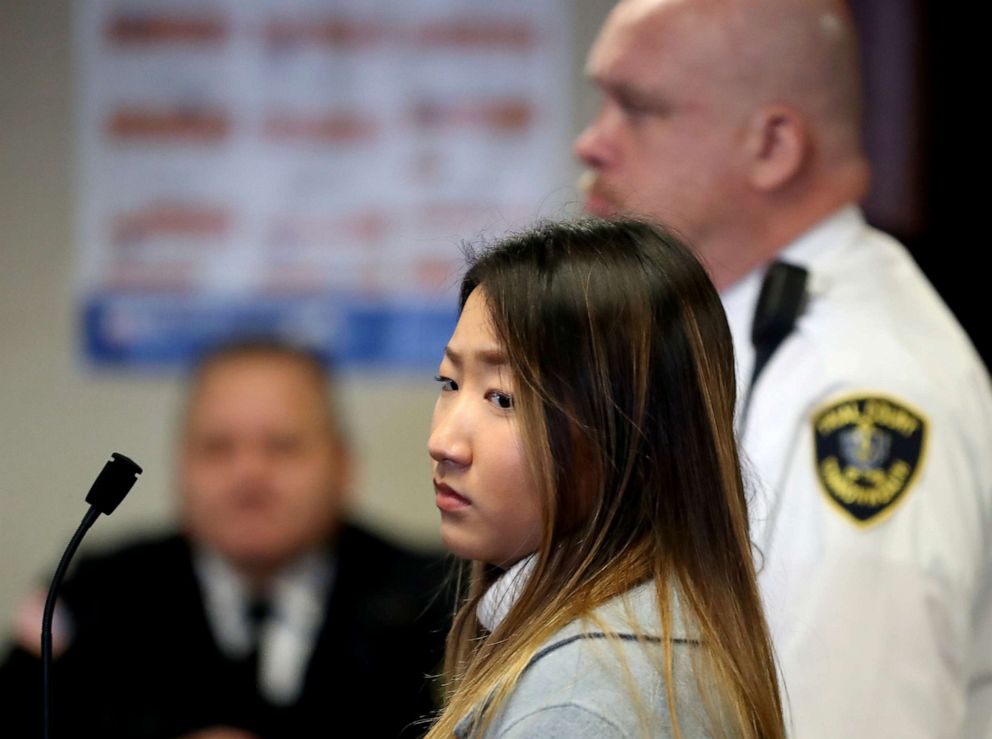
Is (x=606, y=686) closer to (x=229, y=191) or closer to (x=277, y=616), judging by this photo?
(x=277, y=616)

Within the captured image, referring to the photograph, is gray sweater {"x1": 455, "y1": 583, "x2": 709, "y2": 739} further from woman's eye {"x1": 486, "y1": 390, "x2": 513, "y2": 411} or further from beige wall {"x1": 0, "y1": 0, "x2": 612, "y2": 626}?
beige wall {"x1": 0, "y1": 0, "x2": 612, "y2": 626}

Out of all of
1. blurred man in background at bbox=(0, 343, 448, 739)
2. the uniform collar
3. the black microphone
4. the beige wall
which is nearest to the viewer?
the black microphone

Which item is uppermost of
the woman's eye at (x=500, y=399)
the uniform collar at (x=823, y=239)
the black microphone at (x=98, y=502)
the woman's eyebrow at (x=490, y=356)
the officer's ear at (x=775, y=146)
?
the officer's ear at (x=775, y=146)

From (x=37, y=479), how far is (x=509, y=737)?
2007 mm

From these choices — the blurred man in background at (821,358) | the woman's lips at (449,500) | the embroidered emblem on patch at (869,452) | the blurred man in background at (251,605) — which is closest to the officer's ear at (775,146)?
the blurred man in background at (821,358)

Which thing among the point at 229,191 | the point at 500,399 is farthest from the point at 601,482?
the point at 229,191

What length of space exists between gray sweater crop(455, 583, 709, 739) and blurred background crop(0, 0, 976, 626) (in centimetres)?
180

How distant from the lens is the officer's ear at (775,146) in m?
1.50

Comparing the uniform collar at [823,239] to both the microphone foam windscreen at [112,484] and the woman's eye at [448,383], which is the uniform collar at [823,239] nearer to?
the woman's eye at [448,383]

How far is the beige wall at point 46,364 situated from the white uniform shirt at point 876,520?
137 cm

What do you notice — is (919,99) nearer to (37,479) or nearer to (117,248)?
(117,248)

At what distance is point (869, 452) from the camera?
4.24ft

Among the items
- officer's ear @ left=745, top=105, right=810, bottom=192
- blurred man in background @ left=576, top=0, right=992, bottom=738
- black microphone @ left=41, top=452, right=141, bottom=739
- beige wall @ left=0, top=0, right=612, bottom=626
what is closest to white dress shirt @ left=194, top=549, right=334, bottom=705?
beige wall @ left=0, top=0, right=612, bottom=626

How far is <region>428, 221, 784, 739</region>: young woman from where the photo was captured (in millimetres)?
840
